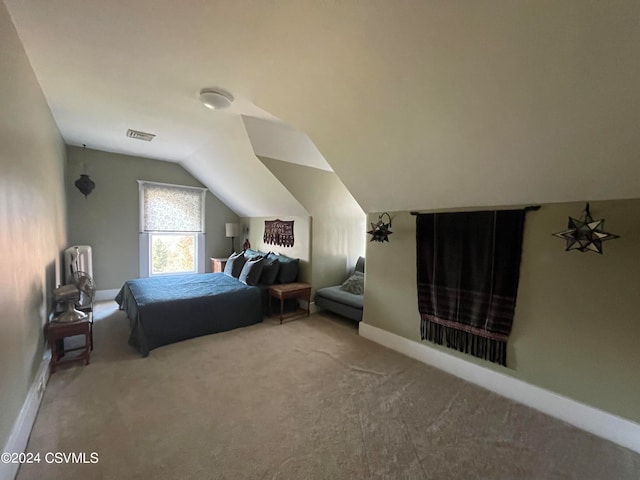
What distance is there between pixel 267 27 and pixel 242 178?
295cm

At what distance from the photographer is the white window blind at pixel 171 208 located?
199 inches

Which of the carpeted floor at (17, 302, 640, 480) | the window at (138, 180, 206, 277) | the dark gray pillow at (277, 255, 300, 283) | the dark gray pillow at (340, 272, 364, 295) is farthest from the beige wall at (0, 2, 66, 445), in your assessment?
the dark gray pillow at (340, 272, 364, 295)

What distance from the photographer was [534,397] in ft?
6.98

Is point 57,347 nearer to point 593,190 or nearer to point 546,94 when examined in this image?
point 546,94

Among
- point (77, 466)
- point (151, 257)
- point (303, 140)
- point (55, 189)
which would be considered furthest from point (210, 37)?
point (151, 257)

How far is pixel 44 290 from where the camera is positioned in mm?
2479

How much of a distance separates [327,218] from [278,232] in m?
1.01

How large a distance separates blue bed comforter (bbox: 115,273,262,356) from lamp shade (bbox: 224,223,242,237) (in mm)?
1865

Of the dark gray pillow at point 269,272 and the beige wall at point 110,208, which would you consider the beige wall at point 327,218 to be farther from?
the beige wall at point 110,208

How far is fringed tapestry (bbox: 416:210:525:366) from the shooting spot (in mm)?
2268

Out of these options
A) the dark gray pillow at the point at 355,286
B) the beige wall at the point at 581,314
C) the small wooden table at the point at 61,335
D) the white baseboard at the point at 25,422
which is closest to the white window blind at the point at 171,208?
the small wooden table at the point at 61,335

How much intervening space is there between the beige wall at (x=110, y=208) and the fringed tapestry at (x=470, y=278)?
4872 mm

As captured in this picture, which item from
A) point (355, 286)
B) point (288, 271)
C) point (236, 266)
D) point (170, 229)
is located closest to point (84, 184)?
point (170, 229)

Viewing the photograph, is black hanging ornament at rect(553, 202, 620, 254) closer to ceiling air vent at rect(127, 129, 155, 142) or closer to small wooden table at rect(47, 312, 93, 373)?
small wooden table at rect(47, 312, 93, 373)
